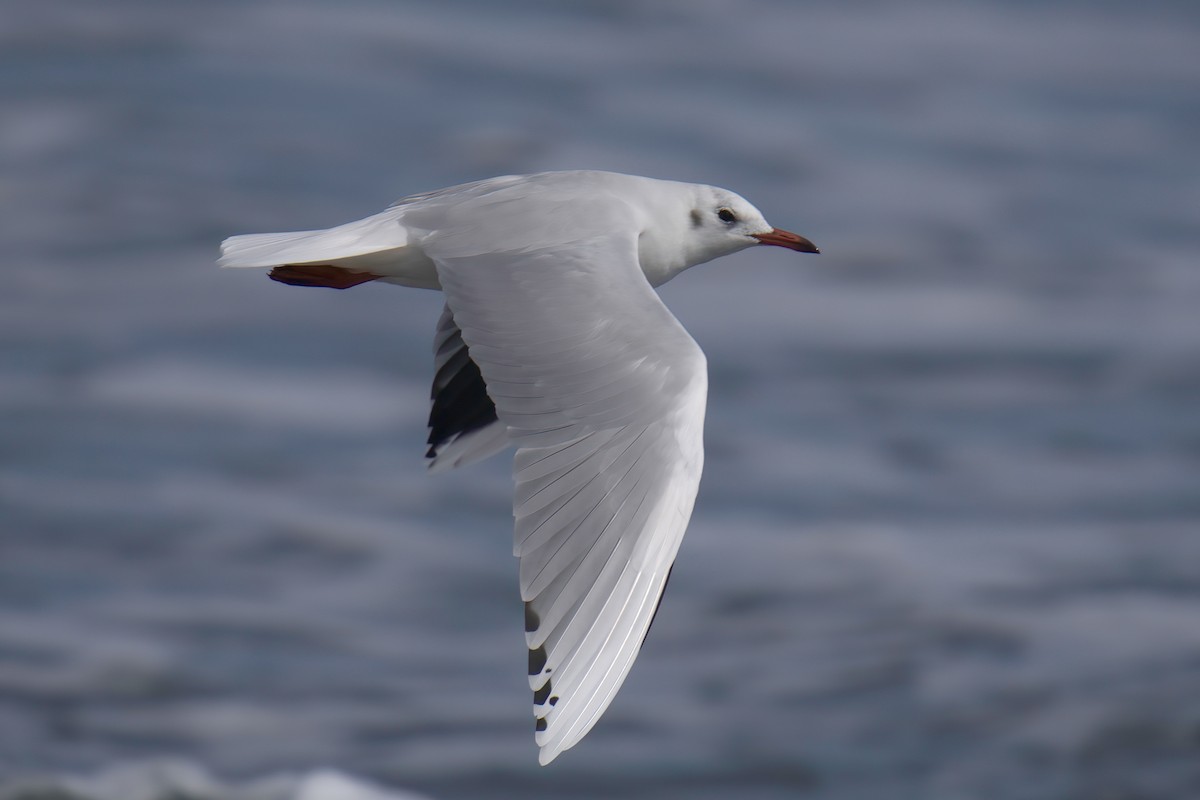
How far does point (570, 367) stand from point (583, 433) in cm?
22

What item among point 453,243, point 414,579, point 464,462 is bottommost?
point 414,579

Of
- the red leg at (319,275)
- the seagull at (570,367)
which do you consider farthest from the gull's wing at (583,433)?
the red leg at (319,275)

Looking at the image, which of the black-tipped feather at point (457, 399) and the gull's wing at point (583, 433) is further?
the black-tipped feather at point (457, 399)

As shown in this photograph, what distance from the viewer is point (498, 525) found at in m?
12.4

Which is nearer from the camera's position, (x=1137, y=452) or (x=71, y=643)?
(x=71, y=643)

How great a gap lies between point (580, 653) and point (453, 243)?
4.96 ft

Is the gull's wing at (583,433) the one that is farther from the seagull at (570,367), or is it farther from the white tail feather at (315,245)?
the white tail feather at (315,245)

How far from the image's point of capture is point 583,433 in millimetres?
4957

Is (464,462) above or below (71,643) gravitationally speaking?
above

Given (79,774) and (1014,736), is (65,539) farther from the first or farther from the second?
(1014,736)

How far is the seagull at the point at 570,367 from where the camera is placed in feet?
15.1

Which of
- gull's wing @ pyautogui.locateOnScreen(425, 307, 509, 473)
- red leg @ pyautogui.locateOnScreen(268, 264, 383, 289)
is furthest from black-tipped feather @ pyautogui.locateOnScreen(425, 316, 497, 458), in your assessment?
red leg @ pyautogui.locateOnScreen(268, 264, 383, 289)

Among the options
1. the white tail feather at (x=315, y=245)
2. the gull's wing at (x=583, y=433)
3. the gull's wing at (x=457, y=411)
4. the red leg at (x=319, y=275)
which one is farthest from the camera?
the gull's wing at (x=457, y=411)

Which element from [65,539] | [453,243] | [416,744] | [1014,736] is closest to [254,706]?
[416,744]
